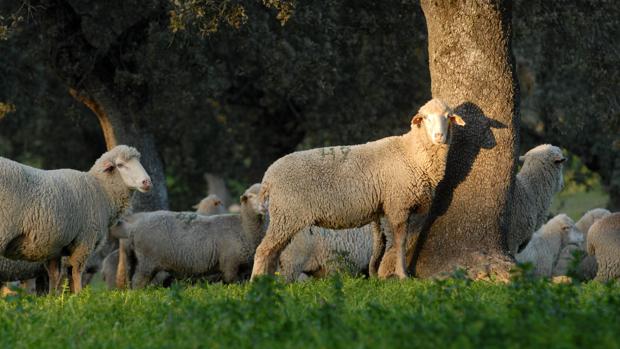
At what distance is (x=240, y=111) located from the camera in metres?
26.2

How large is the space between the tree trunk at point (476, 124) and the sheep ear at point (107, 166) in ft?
12.0

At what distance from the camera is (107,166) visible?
1254 centimetres

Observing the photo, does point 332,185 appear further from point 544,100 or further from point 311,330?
point 544,100

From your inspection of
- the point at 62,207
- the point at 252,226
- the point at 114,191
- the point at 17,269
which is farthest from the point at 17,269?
the point at 252,226

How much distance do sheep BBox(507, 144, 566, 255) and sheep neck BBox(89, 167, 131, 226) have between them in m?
4.24

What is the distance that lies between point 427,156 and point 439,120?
525mm

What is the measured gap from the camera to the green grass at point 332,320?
5.91m

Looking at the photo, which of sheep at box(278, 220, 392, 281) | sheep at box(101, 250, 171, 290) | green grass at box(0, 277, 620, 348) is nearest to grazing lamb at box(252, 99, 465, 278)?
green grass at box(0, 277, 620, 348)

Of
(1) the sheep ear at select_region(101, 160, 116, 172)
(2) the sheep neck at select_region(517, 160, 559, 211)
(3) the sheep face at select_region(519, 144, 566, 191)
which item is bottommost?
(2) the sheep neck at select_region(517, 160, 559, 211)

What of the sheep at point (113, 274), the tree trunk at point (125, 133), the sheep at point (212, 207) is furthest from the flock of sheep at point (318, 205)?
the sheep at point (212, 207)

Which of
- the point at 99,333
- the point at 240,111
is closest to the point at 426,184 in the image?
the point at 99,333

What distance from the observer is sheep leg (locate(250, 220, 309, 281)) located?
11117 millimetres

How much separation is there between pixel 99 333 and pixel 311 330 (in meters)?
1.52

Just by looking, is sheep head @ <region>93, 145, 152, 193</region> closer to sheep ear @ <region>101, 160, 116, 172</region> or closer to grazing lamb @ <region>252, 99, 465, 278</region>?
sheep ear @ <region>101, 160, 116, 172</region>
